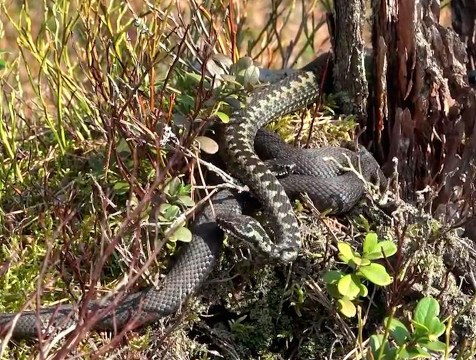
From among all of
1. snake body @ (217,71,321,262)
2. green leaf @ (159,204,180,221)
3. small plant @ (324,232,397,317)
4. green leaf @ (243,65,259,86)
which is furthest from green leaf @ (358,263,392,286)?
green leaf @ (243,65,259,86)

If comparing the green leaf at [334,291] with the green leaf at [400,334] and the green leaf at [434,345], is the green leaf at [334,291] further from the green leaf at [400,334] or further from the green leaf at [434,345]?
the green leaf at [434,345]

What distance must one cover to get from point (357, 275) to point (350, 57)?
217 centimetres

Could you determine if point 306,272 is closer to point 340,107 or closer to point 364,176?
point 364,176

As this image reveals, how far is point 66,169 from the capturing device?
590 cm

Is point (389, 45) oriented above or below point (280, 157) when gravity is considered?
above

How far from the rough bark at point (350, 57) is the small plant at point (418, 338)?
7.40 ft

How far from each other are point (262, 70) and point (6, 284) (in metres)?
3.16

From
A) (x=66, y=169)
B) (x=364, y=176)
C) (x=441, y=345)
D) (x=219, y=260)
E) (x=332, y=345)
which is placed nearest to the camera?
(x=441, y=345)

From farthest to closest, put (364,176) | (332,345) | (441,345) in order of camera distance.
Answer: (364,176), (332,345), (441,345)

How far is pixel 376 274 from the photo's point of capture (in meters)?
4.36

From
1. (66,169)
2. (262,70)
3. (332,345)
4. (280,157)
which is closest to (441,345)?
(332,345)

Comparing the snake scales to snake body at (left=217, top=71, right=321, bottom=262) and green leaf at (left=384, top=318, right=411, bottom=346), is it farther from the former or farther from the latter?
green leaf at (left=384, top=318, right=411, bottom=346)

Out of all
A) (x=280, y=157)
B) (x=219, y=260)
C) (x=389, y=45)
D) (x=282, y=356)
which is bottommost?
(x=282, y=356)

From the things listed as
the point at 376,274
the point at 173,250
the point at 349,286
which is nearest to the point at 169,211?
the point at 173,250
